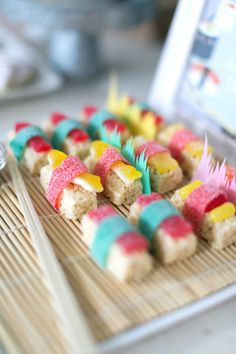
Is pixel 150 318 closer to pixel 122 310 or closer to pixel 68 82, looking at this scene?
pixel 122 310

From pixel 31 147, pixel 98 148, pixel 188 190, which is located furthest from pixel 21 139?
pixel 188 190

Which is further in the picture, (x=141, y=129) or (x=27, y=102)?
(x=27, y=102)

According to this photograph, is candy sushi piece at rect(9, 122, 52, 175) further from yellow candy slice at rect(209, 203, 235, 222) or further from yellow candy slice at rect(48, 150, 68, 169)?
yellow candy slice at rect(209, 203, 235, 222)

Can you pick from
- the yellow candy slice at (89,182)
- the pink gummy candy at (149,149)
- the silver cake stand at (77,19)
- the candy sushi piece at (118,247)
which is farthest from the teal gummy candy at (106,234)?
the silver cake stand at (77,19)

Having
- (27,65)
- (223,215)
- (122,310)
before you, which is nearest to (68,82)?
(27,65)

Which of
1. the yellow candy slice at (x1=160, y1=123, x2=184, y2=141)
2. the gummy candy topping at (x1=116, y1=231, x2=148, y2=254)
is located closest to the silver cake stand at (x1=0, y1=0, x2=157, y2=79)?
the yellow candy slice at (x1=160, y1=123, x2=184, y2=141)

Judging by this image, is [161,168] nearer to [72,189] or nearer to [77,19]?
[72,189]

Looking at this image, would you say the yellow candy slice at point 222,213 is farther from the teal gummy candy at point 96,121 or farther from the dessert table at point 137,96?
the teal gummy candy at point 96,121
